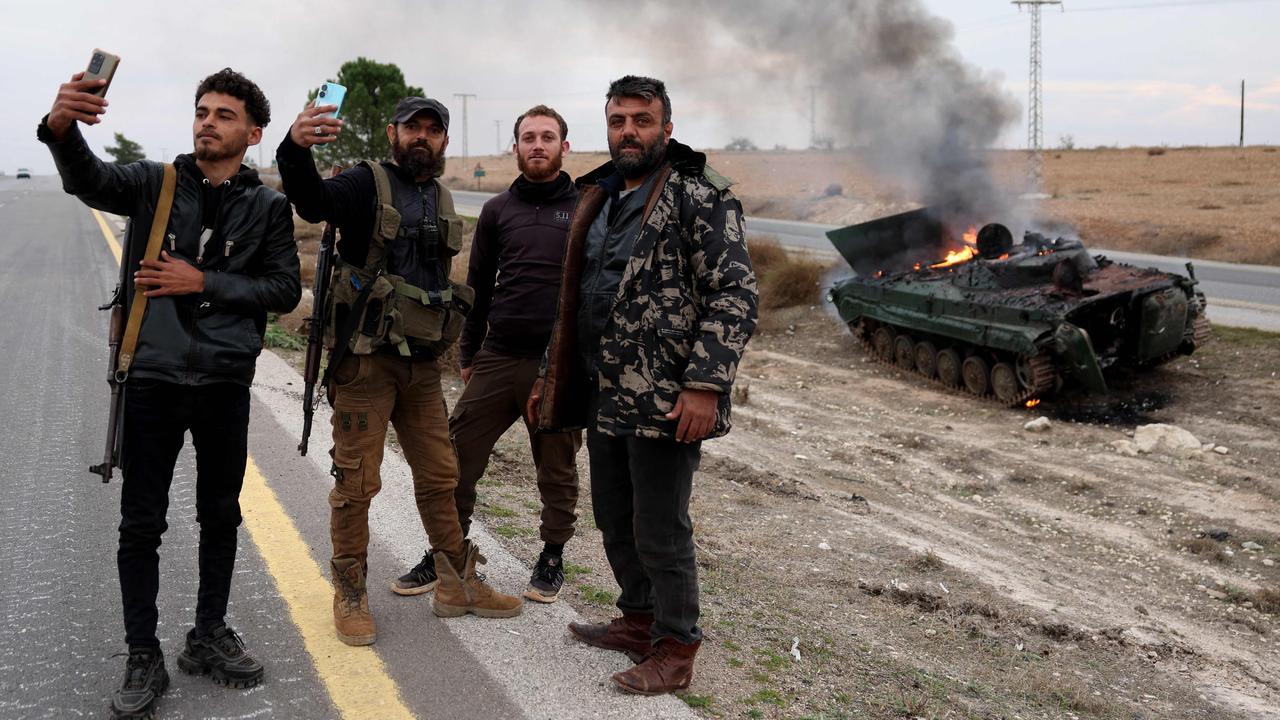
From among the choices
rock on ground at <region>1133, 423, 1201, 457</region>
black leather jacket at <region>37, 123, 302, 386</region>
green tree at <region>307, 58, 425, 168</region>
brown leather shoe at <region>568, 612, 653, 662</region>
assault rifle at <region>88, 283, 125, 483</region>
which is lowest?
rock on ground at <region>1133, 423, 1201, 457</region>

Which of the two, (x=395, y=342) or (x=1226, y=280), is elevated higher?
(x=395, y=342)

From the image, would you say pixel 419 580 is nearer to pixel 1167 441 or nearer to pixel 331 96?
pixel 331 96

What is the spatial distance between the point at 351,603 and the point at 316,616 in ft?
0.73

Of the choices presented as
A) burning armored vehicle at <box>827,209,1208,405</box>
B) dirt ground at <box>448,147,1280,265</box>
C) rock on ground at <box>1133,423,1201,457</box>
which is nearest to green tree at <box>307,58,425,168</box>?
dirt ground at <box>448,147,1280,265</box>

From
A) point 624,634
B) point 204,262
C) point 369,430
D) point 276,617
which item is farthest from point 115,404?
point 624,634

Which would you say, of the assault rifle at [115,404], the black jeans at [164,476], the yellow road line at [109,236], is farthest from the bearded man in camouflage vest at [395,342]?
the yellow road line at [109,236]

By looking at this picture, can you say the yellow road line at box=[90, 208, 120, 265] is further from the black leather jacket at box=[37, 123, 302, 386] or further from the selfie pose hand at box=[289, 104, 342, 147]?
the selfie pose hand at box=[289, 104, 342, 147]

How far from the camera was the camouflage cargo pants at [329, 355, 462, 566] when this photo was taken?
3.55m

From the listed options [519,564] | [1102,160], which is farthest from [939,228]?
[1102,160]

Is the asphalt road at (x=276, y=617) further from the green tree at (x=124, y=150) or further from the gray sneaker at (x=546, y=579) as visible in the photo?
the green tree at (x=124, y=150)

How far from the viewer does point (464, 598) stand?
3.71 metres

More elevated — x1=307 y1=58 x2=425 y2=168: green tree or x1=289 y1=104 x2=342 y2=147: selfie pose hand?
x1=307 y1=58 x2=425 y2=168: green tree

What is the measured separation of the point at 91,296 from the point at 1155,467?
11.7 m

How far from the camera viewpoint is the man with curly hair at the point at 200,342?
3023 mm
